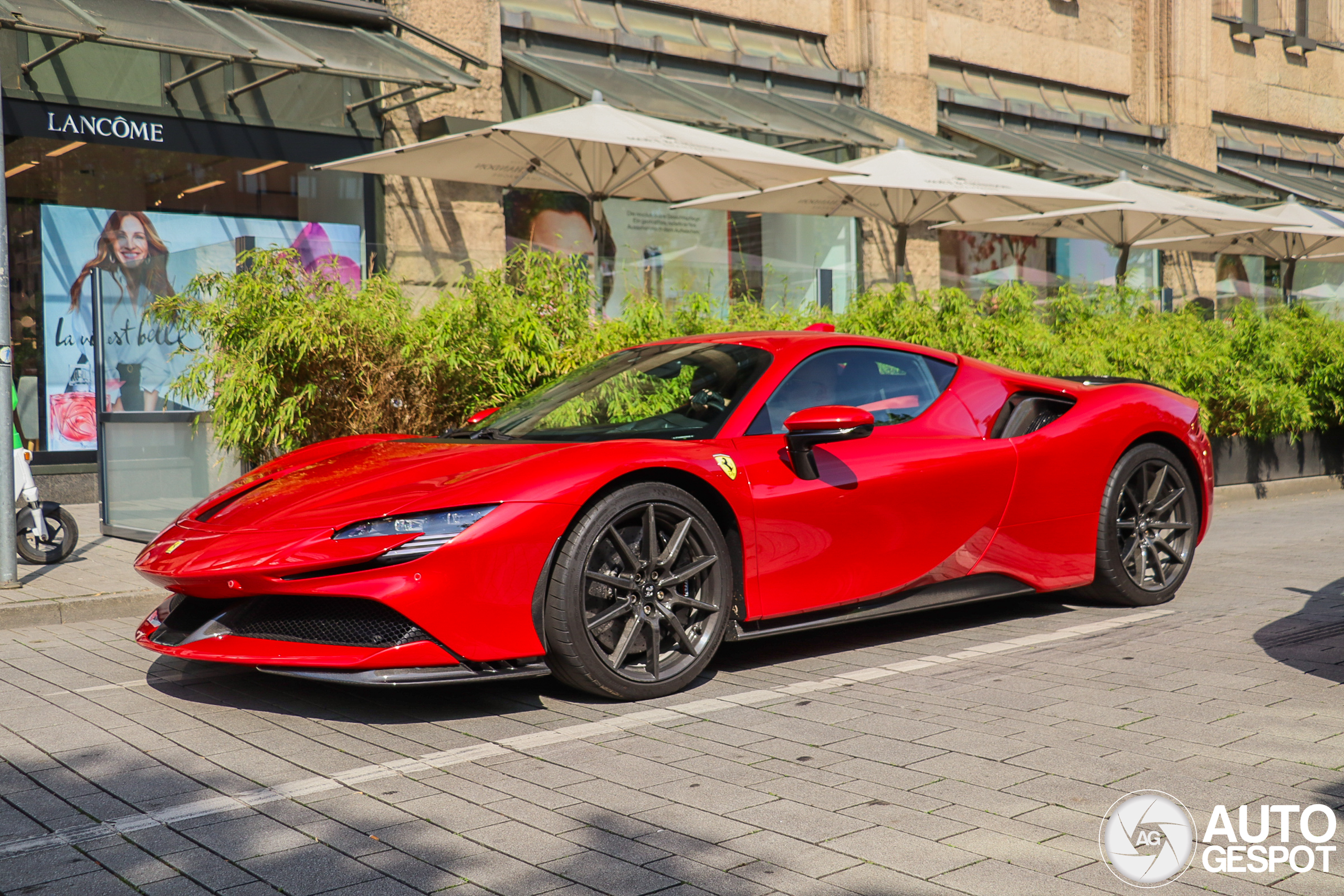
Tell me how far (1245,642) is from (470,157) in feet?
25.4

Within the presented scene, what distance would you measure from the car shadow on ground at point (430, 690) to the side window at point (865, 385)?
3.31 ft

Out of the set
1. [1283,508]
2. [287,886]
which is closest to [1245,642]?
[287,886]

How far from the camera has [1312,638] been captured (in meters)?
5.25

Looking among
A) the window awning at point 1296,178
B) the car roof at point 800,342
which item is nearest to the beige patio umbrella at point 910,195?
the car roof at point 800,342

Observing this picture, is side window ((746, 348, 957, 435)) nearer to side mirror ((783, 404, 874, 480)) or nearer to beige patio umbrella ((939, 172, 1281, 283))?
side mirror ((783, 404, 874, 480))

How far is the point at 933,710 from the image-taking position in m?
4.27

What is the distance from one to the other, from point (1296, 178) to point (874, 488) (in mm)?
25141

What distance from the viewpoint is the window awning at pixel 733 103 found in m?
14.7

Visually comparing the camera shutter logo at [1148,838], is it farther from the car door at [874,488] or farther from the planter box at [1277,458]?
the planter box at [1277,458]

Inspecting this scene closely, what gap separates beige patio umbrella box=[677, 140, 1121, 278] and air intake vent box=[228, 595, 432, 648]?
29.5ft

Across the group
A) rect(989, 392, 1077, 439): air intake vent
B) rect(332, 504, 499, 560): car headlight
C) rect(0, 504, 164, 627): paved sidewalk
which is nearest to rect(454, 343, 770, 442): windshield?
rect(332, 504, 499, 560): car headlight

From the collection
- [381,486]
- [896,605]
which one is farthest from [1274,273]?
[381,486]

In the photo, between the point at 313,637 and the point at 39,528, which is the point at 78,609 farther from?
the point at 313,637

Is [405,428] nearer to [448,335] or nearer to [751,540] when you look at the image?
[448,335]
